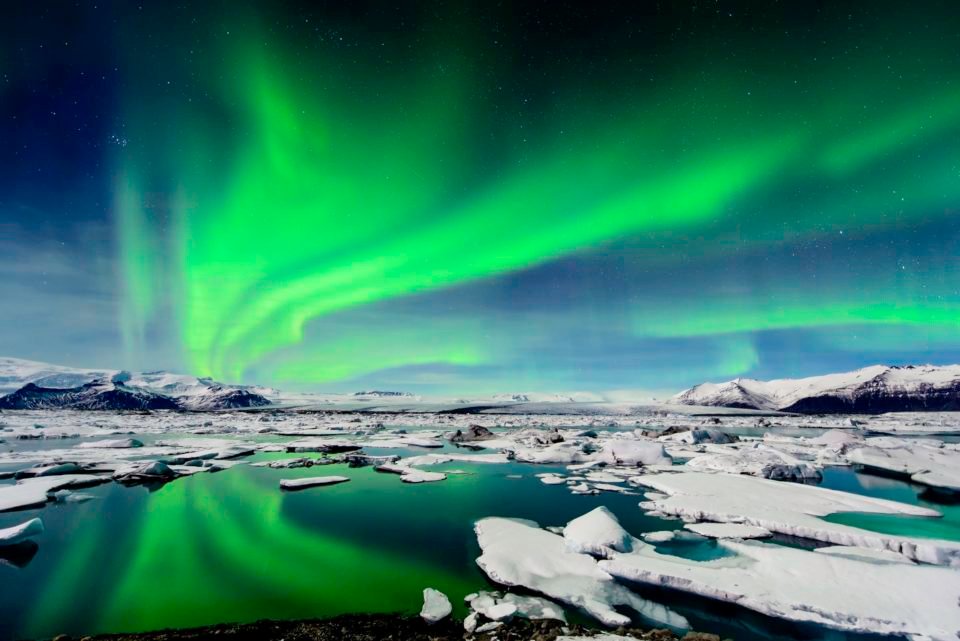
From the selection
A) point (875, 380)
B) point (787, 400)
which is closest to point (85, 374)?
point (787, 400)

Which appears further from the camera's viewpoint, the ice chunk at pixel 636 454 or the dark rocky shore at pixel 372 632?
the ice chunk at pixel 636 454

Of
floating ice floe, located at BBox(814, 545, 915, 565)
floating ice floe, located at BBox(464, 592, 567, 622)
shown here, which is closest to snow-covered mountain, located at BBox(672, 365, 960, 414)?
floating ice floe, located at BBox(814, 545, 915, 565)

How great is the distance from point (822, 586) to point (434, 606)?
5.73 metres

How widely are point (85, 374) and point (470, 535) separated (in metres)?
163

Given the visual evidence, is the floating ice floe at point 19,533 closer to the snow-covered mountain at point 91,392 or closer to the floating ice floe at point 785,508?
the floating ice floe at point 785,508

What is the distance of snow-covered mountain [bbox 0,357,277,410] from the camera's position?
102825 millimetres

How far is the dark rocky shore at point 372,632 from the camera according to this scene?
5.34 meters

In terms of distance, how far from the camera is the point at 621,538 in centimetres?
792

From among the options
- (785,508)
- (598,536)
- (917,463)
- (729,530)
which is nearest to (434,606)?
(598,536)

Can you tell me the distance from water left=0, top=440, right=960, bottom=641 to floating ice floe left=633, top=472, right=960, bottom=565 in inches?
35.3

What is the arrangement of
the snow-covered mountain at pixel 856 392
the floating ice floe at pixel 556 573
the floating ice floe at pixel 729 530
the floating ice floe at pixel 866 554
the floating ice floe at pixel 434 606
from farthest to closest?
the snow-covered mountain at pixel 856 392
the floating ice floe at pixel 729 530
the floating ice floe at pixel 866 554
the floating ice floe at pixel 556 573
the floating ice floe at pixel 434 606

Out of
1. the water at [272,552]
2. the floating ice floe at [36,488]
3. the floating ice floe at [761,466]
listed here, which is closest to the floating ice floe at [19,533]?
the water at [272,552]

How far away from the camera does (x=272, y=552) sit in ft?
29.3

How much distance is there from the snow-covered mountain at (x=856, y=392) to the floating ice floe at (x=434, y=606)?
138987mm
